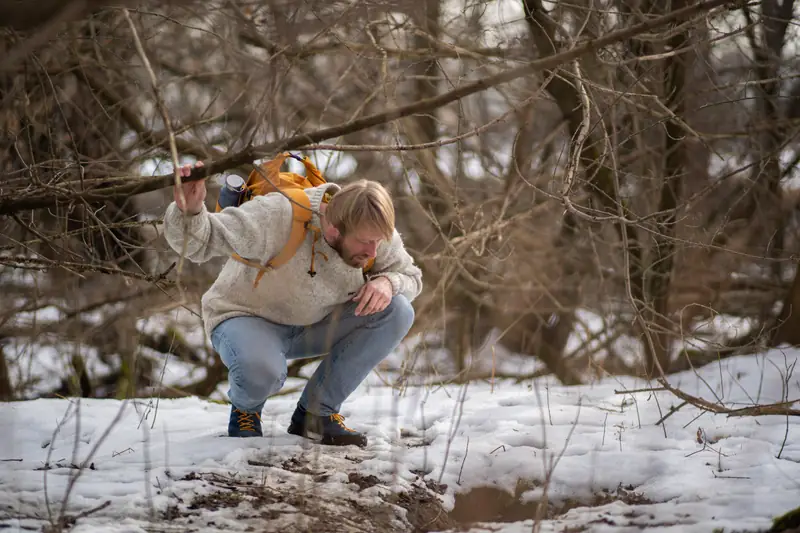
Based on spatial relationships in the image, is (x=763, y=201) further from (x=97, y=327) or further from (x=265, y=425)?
(x=97, y=327)

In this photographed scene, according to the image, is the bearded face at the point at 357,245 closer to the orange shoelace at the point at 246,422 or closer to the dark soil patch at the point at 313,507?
the orange shoelace at the point at 246,422

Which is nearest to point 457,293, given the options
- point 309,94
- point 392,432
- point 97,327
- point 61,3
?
point 309,94

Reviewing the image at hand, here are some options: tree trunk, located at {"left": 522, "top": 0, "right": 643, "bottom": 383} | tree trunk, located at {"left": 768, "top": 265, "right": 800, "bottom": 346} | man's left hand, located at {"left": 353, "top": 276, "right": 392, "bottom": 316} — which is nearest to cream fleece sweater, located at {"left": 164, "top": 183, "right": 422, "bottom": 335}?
man's left hand, located at {"left": 353, "top": 276, "right": 392, "bottom": 316}

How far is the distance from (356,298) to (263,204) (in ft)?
1.78

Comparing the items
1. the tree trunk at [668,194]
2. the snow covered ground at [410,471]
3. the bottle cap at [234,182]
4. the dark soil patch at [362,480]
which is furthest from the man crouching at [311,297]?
the tree trunk at [668,194]

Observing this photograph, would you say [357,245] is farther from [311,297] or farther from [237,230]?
[237,230]

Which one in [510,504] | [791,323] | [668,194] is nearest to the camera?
[510,504]

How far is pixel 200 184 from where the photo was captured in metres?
2.79

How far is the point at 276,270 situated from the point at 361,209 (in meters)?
0.47

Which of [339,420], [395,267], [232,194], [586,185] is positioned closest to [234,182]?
[232,194]

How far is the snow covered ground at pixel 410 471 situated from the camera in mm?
2467

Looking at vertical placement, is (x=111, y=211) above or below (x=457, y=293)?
above

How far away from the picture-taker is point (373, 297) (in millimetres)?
3221

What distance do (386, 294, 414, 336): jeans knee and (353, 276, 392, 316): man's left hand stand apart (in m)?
0.16
